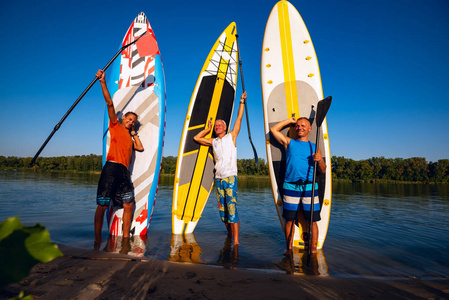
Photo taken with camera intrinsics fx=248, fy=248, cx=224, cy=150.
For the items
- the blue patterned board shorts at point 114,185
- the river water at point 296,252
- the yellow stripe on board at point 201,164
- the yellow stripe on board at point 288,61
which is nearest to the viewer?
the river water at point 296,252

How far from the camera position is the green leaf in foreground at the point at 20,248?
1.58 ft

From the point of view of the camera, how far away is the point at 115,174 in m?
3.90

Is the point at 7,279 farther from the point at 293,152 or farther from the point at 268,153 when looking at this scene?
the point at 268,153

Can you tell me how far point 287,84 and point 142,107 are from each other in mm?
2955

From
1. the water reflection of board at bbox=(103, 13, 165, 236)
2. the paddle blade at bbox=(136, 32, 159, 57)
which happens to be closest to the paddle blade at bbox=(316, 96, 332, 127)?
the water reflection of board at bbox=(103, 13, 165, 236)

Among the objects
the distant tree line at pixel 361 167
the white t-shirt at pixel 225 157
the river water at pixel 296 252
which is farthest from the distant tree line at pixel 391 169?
the white t-shirt at pixel 225 157

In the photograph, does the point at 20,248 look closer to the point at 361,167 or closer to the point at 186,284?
the point at 186,284

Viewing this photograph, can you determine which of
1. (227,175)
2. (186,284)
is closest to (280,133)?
(227,175)

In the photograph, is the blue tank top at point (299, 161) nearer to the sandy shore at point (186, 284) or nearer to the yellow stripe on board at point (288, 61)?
the yellow stripe on board at point (288, 61)

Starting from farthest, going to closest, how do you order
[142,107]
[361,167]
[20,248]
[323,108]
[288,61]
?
[361,167]
[142,107]
[288,61]
[323,108]
[20,248]

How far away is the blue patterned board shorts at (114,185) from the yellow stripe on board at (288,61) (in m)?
3.08

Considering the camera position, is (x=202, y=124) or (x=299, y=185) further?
(x=202, y=124)

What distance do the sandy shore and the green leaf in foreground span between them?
1.83 m

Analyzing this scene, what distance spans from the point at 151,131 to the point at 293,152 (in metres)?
2.89
